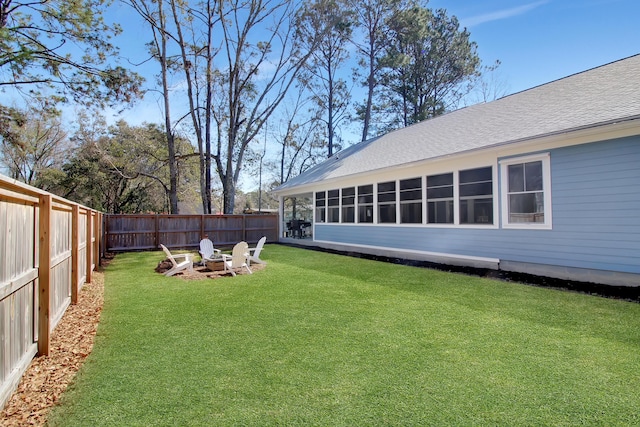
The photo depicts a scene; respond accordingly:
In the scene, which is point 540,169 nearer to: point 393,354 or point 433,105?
point 393,354

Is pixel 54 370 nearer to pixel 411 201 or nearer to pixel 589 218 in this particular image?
pixel 589 218

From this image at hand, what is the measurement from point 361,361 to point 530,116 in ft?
25.4

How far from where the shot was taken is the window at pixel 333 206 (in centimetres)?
1337

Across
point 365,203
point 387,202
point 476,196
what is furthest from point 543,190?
point 365,203

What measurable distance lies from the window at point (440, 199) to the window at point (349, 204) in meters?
3.52

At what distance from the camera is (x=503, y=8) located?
12.3 metres

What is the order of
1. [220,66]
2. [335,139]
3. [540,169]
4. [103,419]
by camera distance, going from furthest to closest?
[335,139] → [220,66] → [540,169] → [103,419]

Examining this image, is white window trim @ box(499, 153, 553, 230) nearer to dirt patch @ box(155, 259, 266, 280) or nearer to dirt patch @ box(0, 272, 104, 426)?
dirt patch @ box(155, 259, 266, 280)

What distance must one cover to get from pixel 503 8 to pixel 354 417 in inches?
592

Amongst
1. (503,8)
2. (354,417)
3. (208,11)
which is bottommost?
(354,417)

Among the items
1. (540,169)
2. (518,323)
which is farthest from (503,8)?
(518,323)

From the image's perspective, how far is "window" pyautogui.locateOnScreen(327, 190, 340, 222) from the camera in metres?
13.4

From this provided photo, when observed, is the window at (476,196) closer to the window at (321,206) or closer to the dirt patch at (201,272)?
the dirt patch at (201,272)

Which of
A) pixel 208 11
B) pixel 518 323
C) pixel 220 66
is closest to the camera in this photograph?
pixel 518 323
